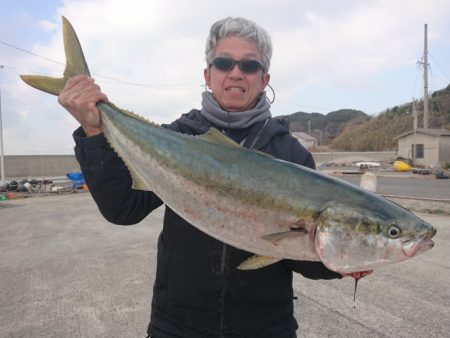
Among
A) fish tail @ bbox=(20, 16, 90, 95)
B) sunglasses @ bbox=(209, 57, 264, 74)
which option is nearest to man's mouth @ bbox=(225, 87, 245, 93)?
sunglasses @ bbox=(209, 57, 264, 74)

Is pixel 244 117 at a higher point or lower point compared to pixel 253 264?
higher

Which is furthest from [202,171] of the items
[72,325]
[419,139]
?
[419,139]

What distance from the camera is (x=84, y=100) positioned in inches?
89.1

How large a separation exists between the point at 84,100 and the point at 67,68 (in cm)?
42

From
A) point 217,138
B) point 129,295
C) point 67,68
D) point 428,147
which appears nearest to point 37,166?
point 129,295

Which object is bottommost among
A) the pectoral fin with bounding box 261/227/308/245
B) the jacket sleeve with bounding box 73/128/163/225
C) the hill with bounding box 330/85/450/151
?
the pectoral fin with bounding box 261/227/308/245

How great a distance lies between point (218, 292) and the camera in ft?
6.98

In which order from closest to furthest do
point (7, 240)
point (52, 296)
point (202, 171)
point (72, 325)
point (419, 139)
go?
point (202, 171), point (72, 325), point (52, 296), point (7, 240), point (419, 139)

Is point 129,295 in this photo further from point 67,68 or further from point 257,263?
point 257,263

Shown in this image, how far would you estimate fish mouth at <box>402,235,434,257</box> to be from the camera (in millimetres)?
1690

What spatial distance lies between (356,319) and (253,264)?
2.95 metres

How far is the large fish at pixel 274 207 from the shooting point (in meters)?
1.73

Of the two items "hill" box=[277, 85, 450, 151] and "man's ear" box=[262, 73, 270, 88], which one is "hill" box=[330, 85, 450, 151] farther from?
"man's ear" box=[262, 73, 270, 88]

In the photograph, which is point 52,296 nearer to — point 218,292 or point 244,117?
point 218,292
